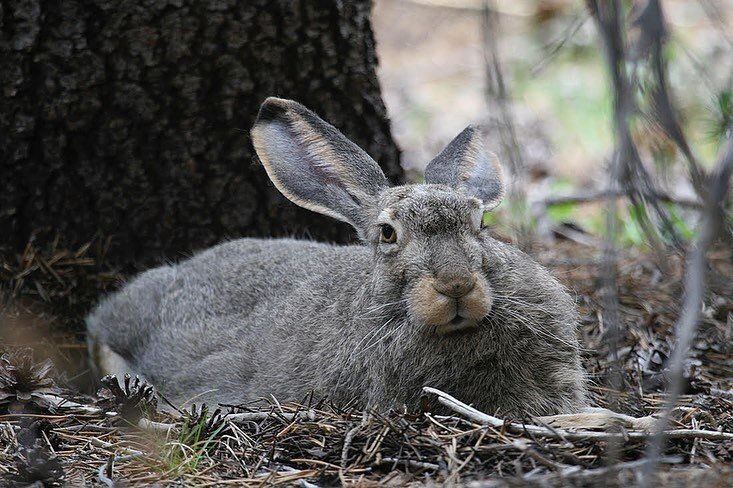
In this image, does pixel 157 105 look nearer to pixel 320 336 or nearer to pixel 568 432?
pixel 320 336

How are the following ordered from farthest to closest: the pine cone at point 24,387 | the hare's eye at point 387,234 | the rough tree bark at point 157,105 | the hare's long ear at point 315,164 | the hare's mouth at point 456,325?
the rough tree bark at point 157,105 → the hare's long ear at point 315,164 → the pine cone at point 24,387 → the hare's eye at point 387,234 → the hare's mouth at point 456,325

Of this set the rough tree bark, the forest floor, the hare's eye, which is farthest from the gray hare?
the rough tree bark

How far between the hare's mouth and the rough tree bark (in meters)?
2.40

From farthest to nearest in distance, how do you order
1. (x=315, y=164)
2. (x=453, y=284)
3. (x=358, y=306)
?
(x=315, y=164) < (x=358, y=306) < (x=453, y=284)

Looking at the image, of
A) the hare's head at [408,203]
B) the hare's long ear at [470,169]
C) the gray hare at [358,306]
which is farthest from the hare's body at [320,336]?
the hare's long ear at [470,169]

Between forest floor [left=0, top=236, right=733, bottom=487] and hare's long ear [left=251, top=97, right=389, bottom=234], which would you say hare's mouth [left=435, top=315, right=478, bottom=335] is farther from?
hare's long ear [left=251, top=97, right=389, bottom=234]

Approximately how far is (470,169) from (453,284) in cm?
134

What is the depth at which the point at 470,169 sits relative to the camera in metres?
5.11

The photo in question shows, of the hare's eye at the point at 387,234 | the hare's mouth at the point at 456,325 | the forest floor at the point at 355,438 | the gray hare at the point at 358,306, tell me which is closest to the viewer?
the forest floor at the point at 355,438

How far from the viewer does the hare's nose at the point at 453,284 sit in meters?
3.93

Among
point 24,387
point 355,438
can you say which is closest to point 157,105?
point 24,387

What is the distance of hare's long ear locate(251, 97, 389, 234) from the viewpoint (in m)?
4.94

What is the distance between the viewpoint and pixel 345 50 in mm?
6129

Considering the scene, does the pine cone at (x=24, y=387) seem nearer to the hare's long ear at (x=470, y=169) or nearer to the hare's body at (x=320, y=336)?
the hare's body at (x=320, y=336)
